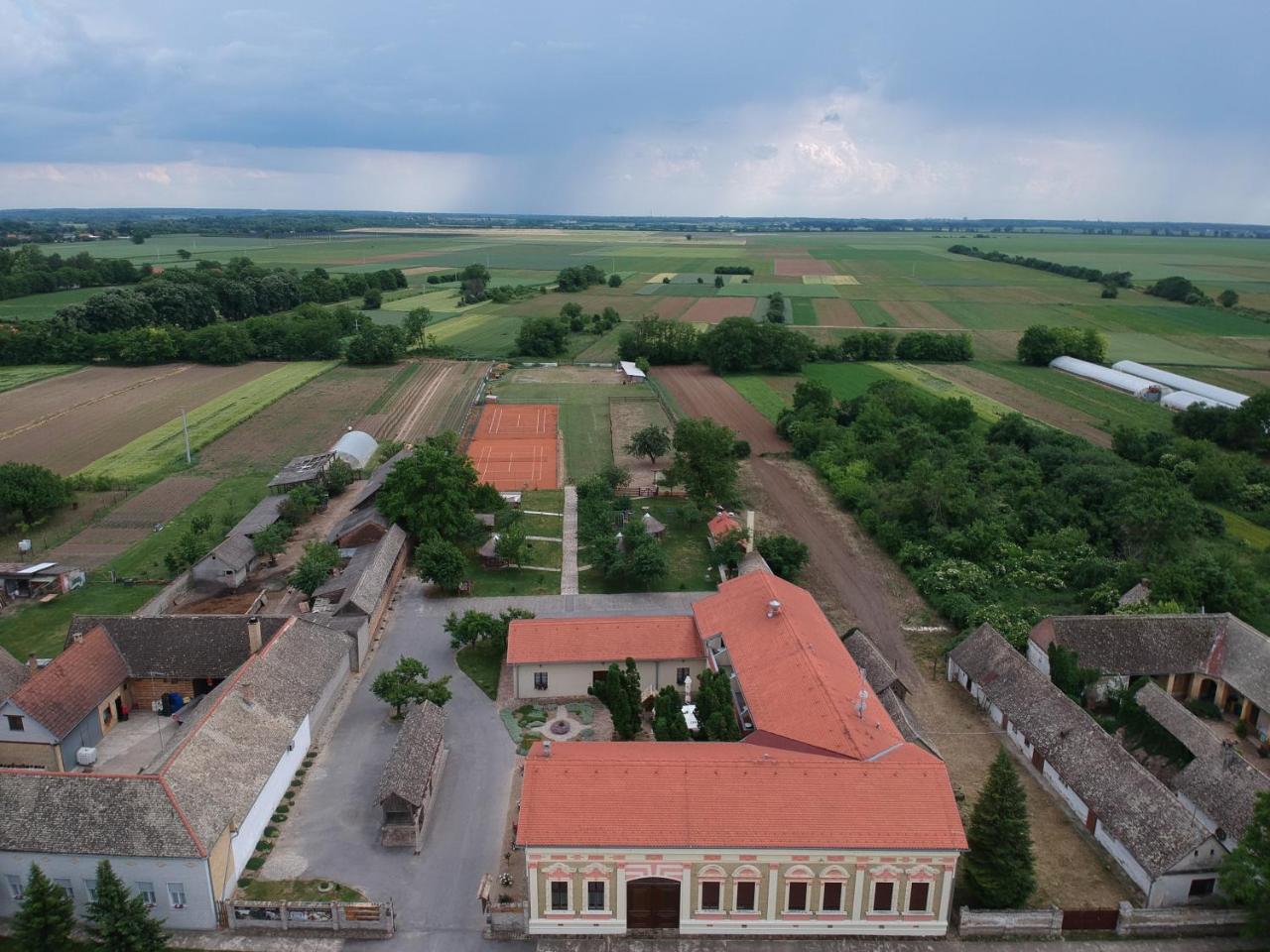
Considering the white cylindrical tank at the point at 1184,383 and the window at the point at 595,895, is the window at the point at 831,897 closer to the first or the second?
the window at the point at 595,895

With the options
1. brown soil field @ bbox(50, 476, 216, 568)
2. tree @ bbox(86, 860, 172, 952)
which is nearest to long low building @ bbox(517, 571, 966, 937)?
tree @ bbox(86, 860, 172, 952)

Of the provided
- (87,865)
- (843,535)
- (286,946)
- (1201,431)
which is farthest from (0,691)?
(1201,431)

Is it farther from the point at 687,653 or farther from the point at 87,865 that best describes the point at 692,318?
the point at 87,865

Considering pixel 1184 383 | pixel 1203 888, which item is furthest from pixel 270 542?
pixel 1184 383

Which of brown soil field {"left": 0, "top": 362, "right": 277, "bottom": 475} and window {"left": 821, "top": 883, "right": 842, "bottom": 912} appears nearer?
window {"left": 821, "top": 883, "right": 842, "bottom": 912}

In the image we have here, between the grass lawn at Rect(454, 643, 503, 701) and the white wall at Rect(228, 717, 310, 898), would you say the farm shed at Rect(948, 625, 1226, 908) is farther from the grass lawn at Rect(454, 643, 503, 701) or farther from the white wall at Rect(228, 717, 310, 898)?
the white wall at Rect(228, 717, 310, 898)

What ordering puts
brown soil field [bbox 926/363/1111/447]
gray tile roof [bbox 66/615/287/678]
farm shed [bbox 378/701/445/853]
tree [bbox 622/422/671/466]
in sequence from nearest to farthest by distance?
farm shed [bbox 378/701/445/853]
gray tile roof [bbox 66/615/287/678]
tree [bbox 622/422/671/466]
brown soil field [bbox 926/363/1111/447]
